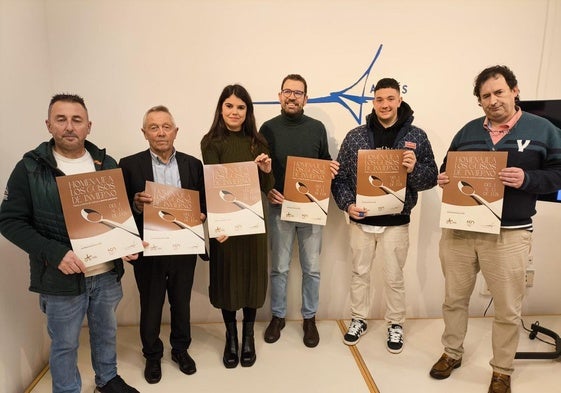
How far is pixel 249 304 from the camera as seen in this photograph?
6.60 feet

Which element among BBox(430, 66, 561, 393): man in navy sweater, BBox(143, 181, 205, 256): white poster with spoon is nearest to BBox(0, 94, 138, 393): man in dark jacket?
BBox(143, 181, 205, 256): white poster with spoon

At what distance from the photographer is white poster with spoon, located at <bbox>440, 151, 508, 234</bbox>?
1682 mm

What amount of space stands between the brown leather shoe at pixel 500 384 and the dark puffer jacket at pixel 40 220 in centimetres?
208

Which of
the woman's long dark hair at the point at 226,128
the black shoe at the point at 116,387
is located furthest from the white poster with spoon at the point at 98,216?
the black shoe at the point at 116,387

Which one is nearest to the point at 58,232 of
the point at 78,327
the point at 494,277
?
the point at 78,327

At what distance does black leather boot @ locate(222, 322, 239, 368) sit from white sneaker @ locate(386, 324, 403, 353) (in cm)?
97

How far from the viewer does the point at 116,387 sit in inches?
70.4

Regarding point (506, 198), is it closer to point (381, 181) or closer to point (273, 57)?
point (381, 181)

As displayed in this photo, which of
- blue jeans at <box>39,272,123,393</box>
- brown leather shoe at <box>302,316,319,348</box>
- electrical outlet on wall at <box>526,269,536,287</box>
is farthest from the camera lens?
electrical outlet on wall at <box>526,269,536,287</box>

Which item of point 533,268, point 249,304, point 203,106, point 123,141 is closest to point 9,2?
point 123,141

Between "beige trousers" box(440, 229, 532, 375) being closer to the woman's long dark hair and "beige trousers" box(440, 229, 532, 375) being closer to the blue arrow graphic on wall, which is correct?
the blue arrow graphic on wall

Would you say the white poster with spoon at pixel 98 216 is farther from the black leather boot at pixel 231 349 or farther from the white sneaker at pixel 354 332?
the white sneaker at pixel 354 332

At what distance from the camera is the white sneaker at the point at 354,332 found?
2.32 m

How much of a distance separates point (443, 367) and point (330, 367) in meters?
0.64
